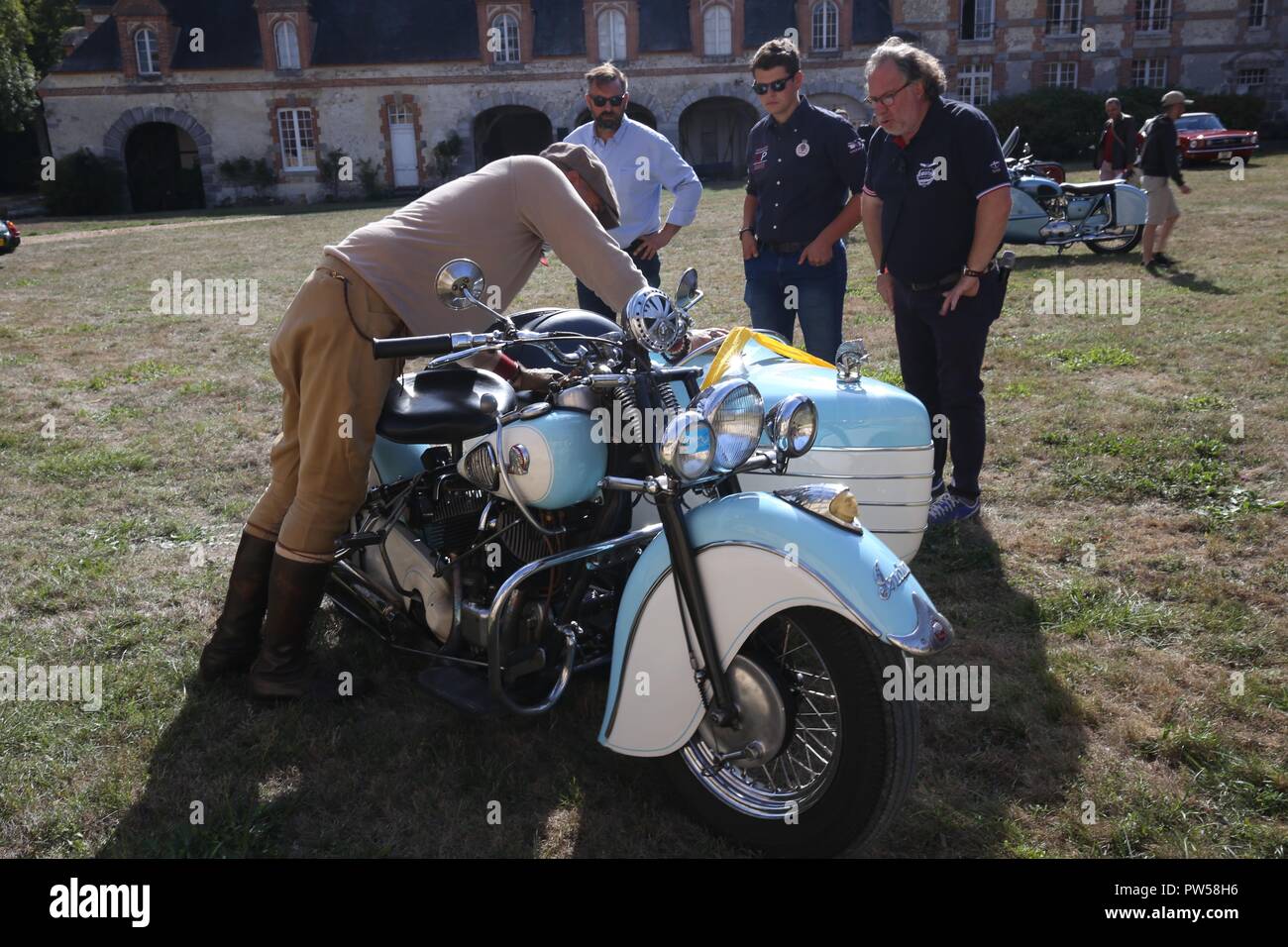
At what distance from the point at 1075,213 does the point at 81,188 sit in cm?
3276

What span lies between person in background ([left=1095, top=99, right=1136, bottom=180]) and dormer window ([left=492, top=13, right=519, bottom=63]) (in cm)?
2814

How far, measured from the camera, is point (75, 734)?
3578 millimetres

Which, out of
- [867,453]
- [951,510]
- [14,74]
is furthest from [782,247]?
[14,74]

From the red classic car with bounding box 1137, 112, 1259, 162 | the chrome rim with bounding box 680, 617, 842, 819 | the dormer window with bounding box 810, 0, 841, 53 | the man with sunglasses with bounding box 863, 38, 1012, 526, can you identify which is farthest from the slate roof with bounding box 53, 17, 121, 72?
the chrome rim with bounding box 680, 617, 842, 819

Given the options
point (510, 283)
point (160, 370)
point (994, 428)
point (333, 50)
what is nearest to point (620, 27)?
point (333, 50)

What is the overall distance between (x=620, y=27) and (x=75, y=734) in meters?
40.5

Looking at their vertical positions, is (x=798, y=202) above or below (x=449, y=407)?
above

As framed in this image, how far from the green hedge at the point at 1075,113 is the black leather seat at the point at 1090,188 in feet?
80.1

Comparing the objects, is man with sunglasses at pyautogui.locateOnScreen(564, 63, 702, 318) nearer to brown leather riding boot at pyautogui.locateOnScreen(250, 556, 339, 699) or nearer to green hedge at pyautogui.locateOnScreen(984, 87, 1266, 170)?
brown leather riding boot at pyautogui.locateOnScreen(250, 556, 339, 699)

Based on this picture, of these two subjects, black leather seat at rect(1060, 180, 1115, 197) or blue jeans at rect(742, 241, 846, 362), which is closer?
blue jeans at rect(742, 241, 846, 362)

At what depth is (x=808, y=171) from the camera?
553 cm

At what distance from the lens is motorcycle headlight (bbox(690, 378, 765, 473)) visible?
258 cm
